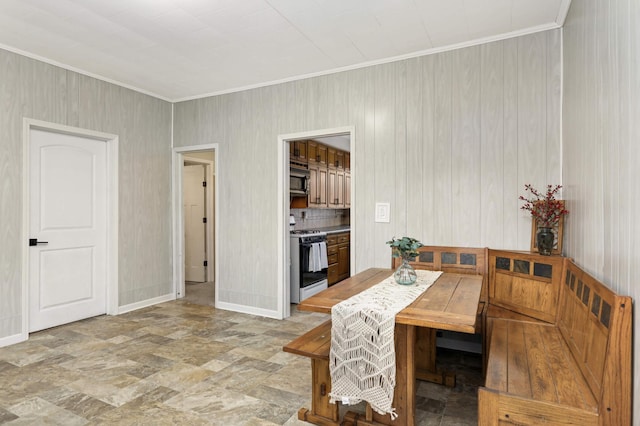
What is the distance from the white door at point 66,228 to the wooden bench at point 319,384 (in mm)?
3031

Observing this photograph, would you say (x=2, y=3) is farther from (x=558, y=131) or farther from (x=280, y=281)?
(x=558, y=131)

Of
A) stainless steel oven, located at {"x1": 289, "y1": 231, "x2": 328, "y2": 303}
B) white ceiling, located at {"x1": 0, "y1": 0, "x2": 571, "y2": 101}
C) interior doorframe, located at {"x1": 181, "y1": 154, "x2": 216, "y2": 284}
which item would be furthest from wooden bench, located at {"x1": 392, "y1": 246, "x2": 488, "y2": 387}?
interior doorframe, located at {"x1": 181, "y1": 154, "x2": 216, "y2": 284}

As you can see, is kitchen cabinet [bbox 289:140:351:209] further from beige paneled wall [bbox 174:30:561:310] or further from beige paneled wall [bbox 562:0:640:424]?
beige paneled wall [bbox 562:0:640:424]

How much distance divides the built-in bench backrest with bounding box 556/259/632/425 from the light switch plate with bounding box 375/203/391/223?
A: 6.15 feet

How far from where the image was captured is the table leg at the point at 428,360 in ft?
8.36

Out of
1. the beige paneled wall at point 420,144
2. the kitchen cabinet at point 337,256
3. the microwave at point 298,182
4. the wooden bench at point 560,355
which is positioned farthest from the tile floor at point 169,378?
the microwave at point 298,182

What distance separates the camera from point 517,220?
302 cm

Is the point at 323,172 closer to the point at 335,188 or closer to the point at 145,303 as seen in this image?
the point at 335,188

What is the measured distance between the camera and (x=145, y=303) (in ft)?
15.0

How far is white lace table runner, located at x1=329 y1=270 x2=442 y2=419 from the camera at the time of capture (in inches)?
69.2

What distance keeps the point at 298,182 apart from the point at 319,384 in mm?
3485

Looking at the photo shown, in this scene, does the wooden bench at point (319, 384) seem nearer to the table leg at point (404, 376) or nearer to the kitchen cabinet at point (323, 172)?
the table leg at point (404, 376)

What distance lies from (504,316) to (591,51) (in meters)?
1.70

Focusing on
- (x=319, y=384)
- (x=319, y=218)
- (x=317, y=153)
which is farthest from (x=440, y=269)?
(x=319, y=218)
